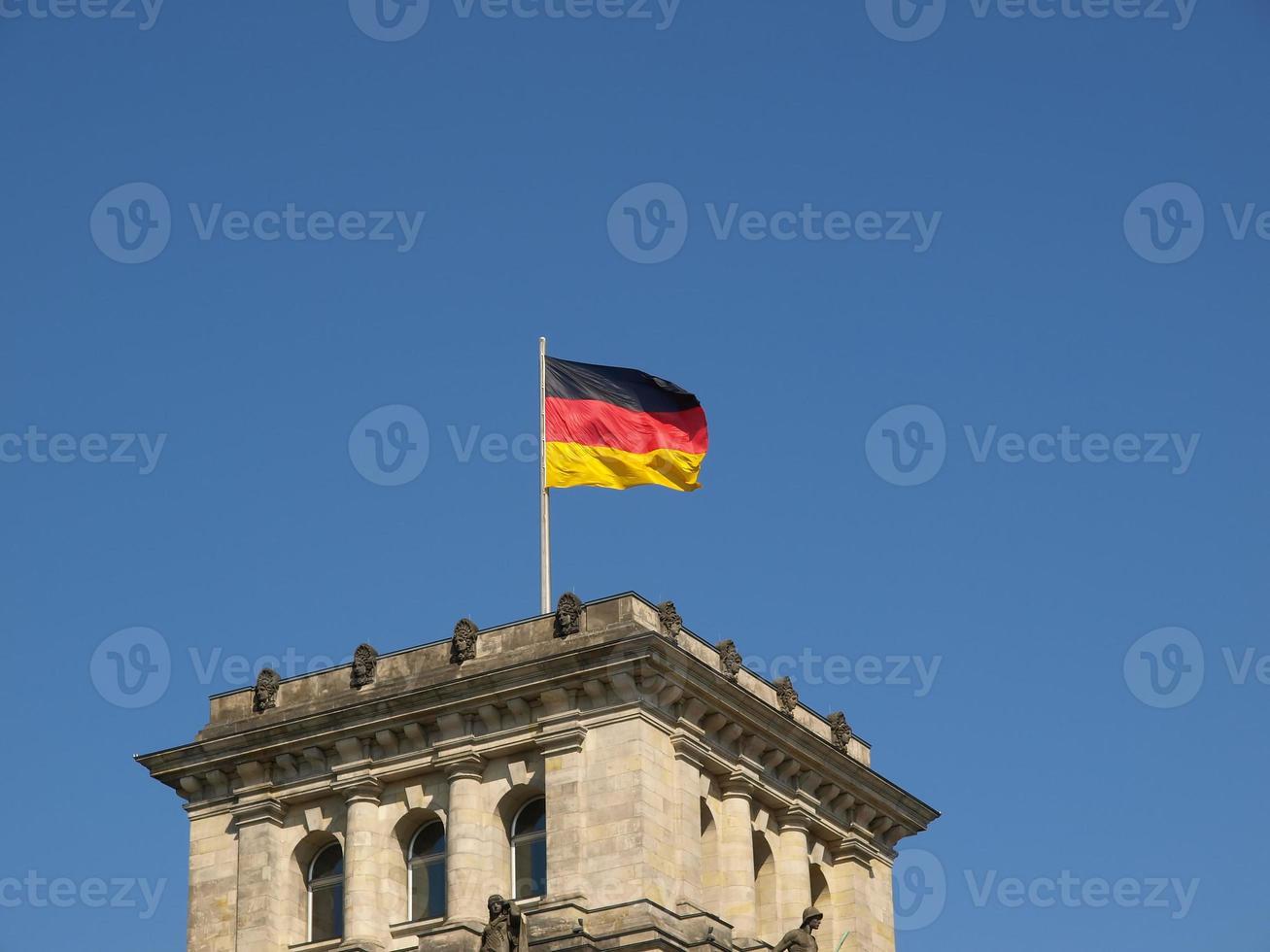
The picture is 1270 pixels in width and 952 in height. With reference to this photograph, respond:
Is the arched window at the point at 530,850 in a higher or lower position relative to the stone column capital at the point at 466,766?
lower

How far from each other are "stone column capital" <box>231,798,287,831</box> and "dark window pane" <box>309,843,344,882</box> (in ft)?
4.83

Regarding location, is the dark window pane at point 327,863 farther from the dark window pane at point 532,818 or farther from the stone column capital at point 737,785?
the stone column capital at point 737,785

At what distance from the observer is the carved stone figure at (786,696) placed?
238 ft

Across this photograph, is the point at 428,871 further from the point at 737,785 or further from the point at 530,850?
the point at 737,785

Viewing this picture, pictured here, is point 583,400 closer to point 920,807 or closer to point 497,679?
point 497,679

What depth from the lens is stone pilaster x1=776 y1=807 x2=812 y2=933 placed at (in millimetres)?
70750

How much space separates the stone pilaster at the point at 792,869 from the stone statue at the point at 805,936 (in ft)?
9.19

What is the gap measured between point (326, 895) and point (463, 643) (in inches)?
312

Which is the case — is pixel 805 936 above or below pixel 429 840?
below

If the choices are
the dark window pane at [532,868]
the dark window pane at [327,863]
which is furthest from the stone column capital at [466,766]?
the dark window pane at [327,863]

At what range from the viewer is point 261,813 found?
70.7 metres

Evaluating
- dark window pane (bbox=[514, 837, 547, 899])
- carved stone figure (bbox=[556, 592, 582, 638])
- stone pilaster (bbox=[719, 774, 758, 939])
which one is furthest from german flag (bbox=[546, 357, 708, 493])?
dark window pane (bbox=[514, 837, 547, 899])

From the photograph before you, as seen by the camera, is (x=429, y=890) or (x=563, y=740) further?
(x=429, y=890)

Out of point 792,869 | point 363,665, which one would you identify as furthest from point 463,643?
point 792,869
